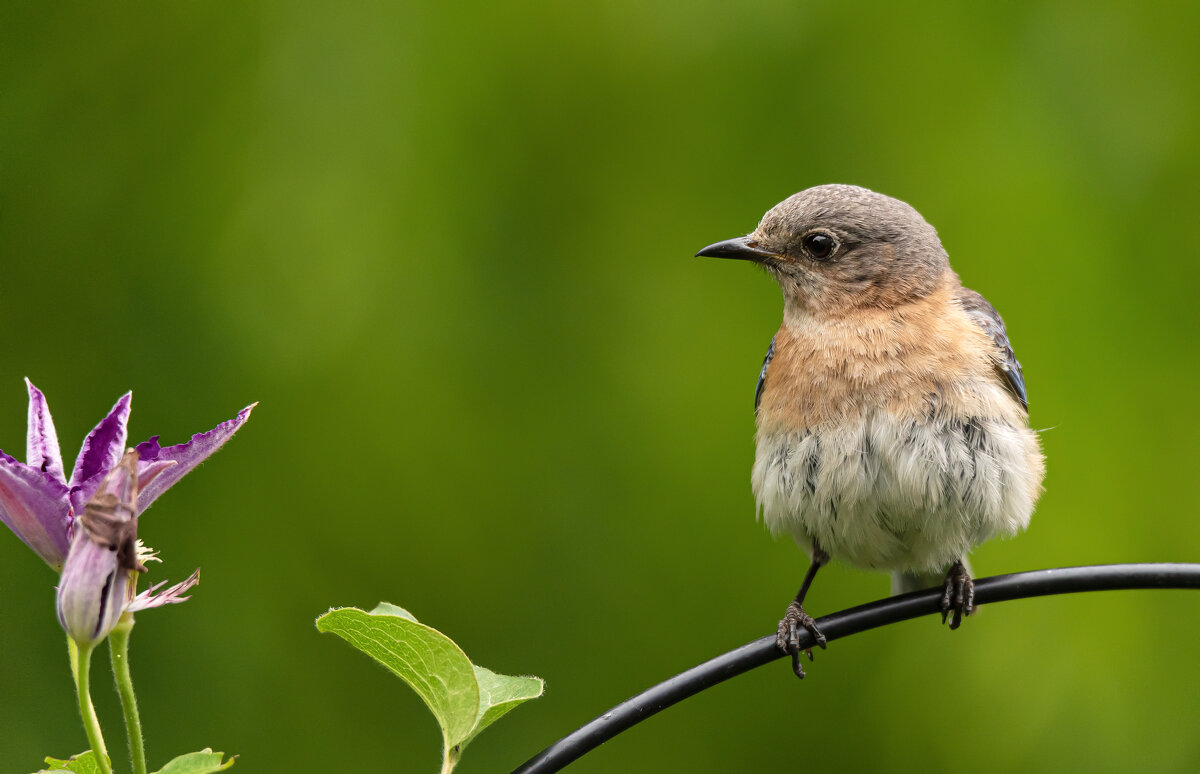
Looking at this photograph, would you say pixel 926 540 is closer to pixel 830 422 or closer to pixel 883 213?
pixel 830 422

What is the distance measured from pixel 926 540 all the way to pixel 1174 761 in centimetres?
120

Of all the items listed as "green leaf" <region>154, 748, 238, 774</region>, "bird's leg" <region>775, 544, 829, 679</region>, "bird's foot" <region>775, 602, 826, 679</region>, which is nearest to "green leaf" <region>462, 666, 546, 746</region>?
"green leaf" <region>154, 748, 238, 774</region>

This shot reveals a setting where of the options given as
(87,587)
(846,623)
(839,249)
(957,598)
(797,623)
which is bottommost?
(797,623)

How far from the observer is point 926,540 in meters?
2.74

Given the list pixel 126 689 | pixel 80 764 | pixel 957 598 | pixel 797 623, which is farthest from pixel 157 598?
pixel 797 623

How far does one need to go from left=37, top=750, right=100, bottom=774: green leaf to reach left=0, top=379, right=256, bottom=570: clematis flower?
19cm

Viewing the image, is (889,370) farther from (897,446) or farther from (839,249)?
(839,249)

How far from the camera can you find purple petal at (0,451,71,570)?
1083 millimetres

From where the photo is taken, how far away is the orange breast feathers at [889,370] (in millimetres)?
2664

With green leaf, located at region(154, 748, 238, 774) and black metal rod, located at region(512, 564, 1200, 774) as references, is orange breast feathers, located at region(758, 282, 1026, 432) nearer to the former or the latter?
black metal rod, located at region(512, 564, 1200, 774)

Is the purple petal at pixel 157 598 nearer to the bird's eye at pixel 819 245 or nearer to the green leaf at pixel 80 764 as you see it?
the green leaf at pixel 80 764

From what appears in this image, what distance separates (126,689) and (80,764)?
158mm

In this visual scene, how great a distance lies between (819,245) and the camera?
311 cm

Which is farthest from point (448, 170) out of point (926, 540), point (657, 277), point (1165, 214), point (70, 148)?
point (1165, 214)
